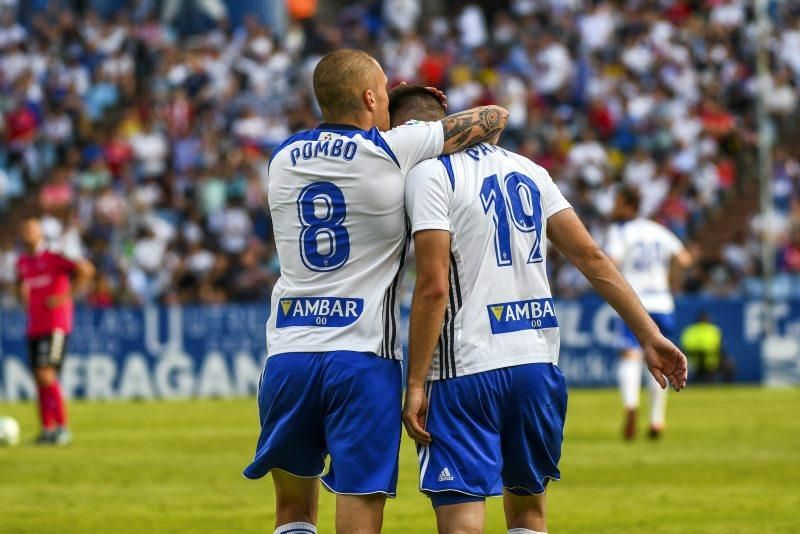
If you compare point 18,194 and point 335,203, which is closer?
point 335,203

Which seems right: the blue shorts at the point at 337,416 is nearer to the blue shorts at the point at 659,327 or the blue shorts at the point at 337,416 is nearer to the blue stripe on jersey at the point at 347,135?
the blue stripe on jersey at the point at 347,135

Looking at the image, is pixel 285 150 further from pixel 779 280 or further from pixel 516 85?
pixel 516 85

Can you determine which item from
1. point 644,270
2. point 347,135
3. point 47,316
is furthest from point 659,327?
point 347,135

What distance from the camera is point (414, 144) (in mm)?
6520

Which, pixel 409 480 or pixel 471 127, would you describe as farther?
pixel 409 480

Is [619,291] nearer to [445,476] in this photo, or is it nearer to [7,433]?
[445,476]

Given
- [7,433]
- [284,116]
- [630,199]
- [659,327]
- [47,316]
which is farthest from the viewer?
[284,116]

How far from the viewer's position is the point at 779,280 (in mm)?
27594

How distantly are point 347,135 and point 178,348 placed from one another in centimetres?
1965

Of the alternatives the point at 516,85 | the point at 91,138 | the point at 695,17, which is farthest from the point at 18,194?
the point at 695,17

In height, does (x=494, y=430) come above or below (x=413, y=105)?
below

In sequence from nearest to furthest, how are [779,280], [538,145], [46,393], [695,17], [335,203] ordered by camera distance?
[335,203], [46,393], [779,280], [538,145], [695,17]

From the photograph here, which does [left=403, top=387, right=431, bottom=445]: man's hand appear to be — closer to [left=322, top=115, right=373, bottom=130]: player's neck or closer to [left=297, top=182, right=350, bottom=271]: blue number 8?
[left=297, top=182, right=350, bottom=271]: blue number 8

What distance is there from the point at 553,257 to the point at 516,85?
5293 mm
